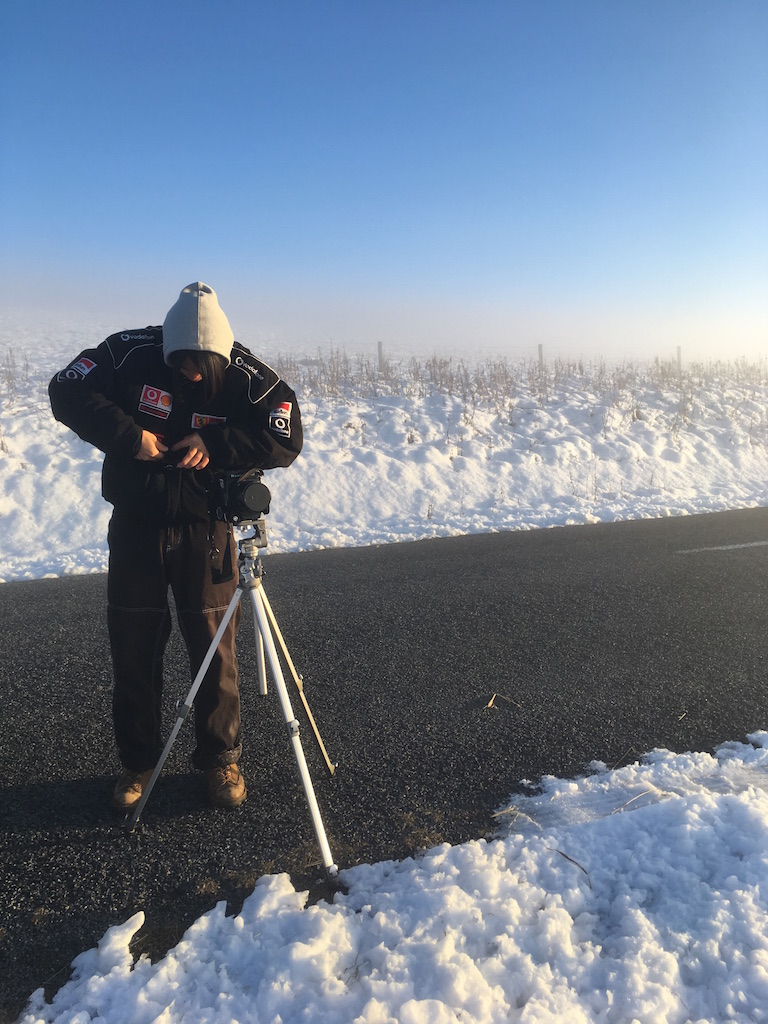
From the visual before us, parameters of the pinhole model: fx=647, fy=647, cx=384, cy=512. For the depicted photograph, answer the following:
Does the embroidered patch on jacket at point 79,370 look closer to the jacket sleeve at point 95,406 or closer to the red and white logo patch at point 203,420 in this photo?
the jacket sleeve at point 95,406

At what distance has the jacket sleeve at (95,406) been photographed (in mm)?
2527

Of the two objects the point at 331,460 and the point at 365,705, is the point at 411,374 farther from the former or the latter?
the point at 365,705

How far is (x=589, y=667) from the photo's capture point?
413 centimetres

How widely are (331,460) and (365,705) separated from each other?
7509mm

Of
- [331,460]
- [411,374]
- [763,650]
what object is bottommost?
[763,650]

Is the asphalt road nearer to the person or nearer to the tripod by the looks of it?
the tripod

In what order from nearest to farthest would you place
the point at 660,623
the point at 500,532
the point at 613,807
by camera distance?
the point at 613,807 < the point at 660,623 < the point at 500,532

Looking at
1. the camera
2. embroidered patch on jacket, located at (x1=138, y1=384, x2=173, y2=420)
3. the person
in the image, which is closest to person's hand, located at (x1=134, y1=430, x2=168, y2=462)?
the person

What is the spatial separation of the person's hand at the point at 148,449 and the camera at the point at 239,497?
0.83 ft

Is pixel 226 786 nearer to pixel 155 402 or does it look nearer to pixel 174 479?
pixel 174 479

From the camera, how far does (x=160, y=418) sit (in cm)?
Result: 274

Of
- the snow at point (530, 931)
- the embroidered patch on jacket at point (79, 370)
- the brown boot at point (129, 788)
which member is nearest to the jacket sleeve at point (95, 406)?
the embroidered patch on jacket at point (79, 370)

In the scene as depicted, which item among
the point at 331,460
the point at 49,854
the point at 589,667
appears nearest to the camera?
the point at 49,854

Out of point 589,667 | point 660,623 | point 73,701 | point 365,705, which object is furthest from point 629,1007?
point 660,623
